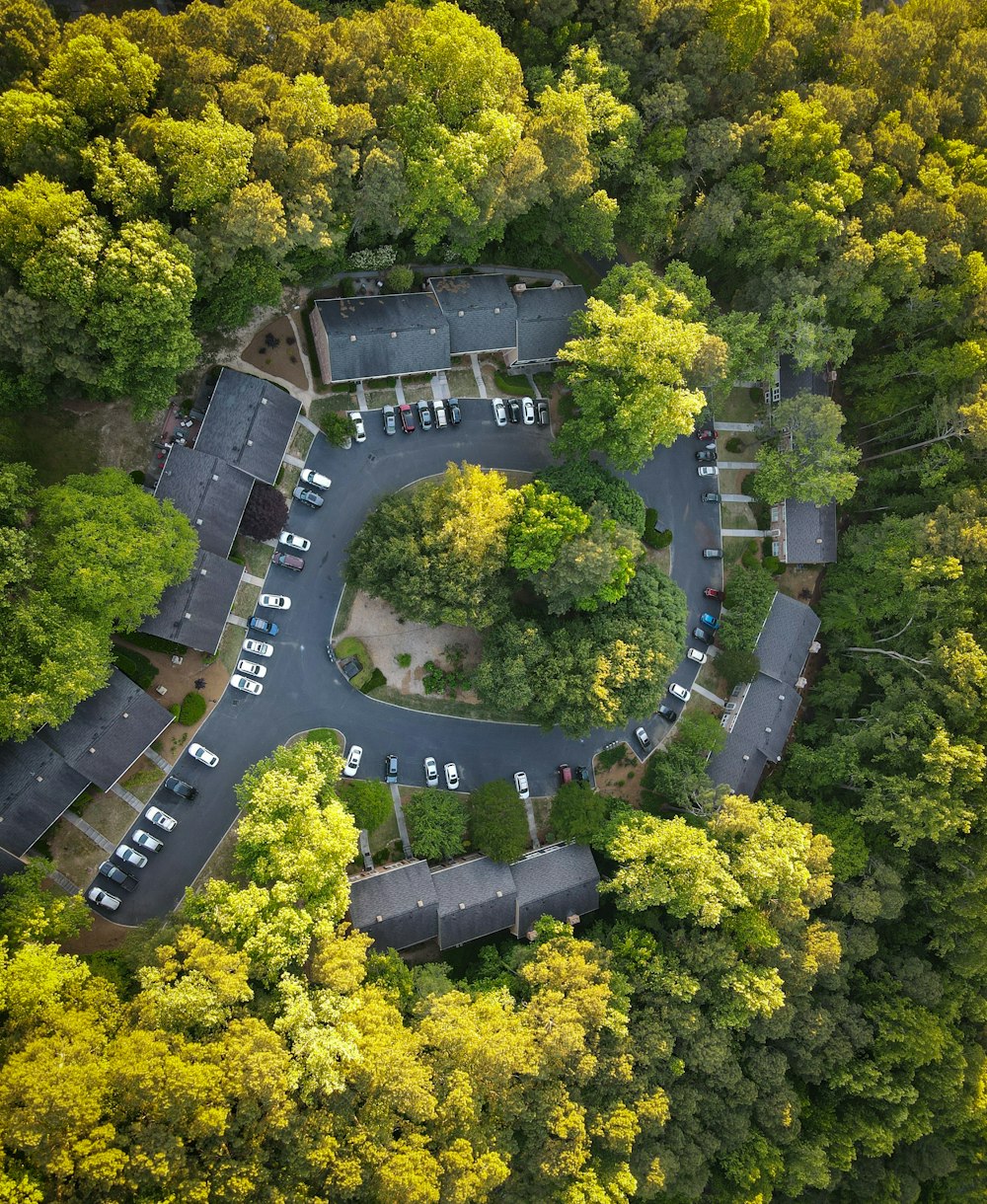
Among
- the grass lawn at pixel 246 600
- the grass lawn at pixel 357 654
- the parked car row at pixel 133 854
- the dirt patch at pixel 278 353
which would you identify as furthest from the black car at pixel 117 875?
the dirt patch at pixel 278 353

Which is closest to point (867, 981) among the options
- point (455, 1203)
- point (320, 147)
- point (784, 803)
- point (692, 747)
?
point (784, 803)

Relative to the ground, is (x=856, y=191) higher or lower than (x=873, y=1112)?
→ higher

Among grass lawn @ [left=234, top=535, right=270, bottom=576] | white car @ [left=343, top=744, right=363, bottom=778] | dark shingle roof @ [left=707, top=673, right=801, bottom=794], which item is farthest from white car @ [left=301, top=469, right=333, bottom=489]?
dark shingle roof @ [left=707, top=673, right=801, bottom=794]

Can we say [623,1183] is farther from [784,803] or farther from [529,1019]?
[784,803]

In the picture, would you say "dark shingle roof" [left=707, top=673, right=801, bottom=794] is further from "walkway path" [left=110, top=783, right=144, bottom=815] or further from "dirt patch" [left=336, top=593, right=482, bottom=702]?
"walkway path" [left=110, top=783, right=144, bottom=815]

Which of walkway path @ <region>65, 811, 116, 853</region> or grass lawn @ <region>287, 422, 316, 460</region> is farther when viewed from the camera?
grass lawn @ <region>287, 422, 316, 460</region>

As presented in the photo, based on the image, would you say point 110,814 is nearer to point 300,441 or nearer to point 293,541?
point 293,541

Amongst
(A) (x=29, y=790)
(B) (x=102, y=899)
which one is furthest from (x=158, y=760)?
(B) (x=102, y=899)
